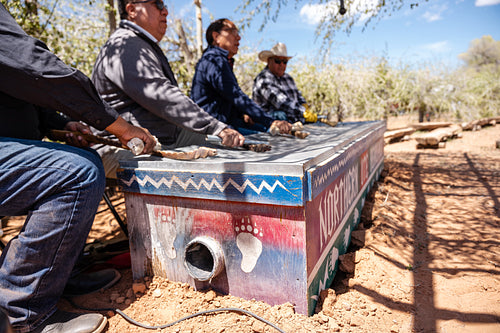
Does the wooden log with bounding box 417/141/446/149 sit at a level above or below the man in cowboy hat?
below

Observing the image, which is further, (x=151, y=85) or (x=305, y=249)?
(x=151, y=85)

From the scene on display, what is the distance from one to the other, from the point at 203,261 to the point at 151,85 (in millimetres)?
1124

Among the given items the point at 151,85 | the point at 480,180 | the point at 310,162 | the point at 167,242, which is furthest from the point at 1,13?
the point at 480,180

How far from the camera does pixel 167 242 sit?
189cm

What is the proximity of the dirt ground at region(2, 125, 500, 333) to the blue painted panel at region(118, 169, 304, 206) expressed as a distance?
1.79 feet

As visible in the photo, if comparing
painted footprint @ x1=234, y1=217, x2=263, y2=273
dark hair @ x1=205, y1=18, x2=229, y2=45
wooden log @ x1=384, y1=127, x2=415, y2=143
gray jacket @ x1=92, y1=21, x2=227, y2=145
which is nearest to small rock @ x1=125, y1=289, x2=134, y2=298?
painted footprint @ x1=234, y1=217, x2=263, y2=273

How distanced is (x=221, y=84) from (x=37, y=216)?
2.07m

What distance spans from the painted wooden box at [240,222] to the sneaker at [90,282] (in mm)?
183

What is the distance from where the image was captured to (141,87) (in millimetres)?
2064

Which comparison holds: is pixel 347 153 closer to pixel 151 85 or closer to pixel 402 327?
pixel 402 327

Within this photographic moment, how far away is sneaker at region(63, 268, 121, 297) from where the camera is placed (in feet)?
6.37

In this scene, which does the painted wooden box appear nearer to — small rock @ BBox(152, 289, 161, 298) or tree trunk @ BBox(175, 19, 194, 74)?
small rock @ BBox(152, 289, 161, 298)

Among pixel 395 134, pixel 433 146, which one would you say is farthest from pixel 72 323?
pixel 395 134

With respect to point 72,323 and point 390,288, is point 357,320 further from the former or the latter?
point 72,323
